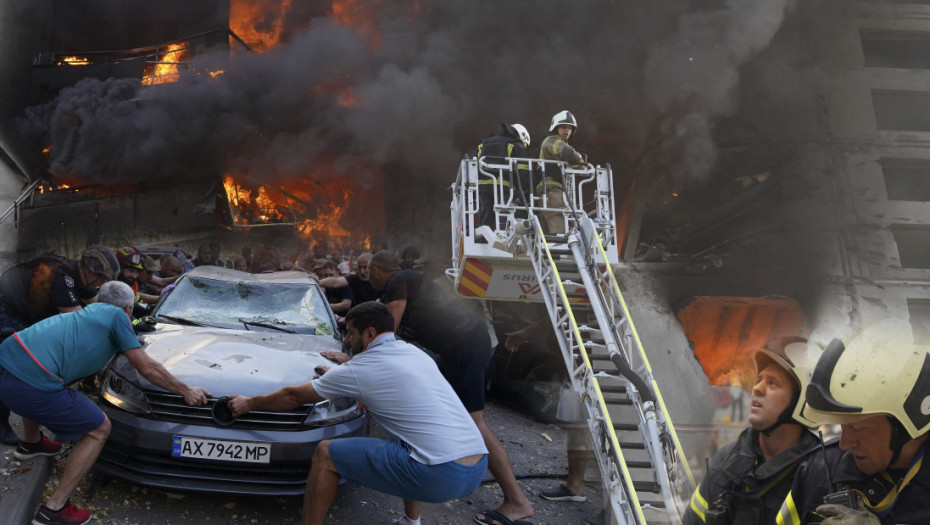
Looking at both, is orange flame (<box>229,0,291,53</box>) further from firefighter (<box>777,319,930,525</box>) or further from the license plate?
firefighter (<box>777,319,930,525</box>)

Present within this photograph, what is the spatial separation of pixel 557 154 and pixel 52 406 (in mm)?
4269

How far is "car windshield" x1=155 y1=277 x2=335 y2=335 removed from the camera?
14.3ft

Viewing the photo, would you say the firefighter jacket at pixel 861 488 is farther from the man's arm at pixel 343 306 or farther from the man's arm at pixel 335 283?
the man's arm at pixel 335 283

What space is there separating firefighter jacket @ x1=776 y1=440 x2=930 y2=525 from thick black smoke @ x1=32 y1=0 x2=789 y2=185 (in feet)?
39.3

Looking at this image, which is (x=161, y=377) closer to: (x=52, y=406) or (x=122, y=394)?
(x=122, y=394)

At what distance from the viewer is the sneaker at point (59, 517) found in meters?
2.94

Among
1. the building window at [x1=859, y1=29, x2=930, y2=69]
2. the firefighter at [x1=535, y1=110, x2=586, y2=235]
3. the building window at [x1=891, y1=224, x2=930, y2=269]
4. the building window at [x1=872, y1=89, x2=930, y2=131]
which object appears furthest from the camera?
the building window at [x1=859, y1=29, x2=930, y2=69]

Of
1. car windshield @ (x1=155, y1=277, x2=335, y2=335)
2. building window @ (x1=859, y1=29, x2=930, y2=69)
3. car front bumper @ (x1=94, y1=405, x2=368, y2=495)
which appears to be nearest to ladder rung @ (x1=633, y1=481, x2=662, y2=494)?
car front bumper @ (x1=94, y1=405, x2=368, y2=495)

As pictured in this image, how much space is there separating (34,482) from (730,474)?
3519mm

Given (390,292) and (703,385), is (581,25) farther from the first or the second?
(390,292)

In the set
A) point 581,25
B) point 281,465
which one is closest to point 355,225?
point 581,25

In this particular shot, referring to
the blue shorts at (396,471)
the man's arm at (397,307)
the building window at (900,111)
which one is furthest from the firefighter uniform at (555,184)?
the building window at (900,111)

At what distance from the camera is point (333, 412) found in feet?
11.4

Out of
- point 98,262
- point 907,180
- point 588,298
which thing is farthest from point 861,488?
point 907,180
